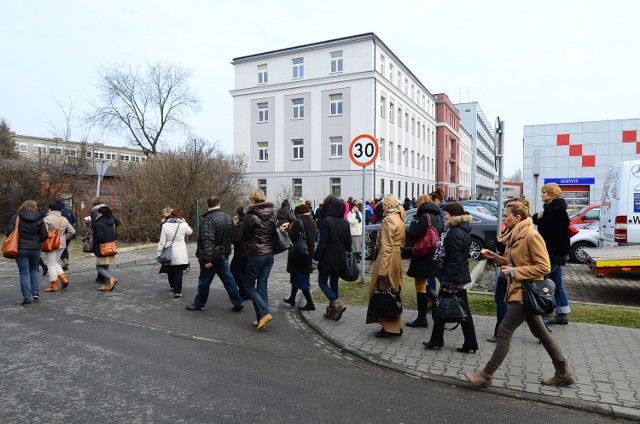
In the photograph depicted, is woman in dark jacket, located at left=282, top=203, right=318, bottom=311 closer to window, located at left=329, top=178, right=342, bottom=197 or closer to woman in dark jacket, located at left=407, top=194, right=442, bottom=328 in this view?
woman in dark jacket, located at left=407, top=194, right=442, bottom=328

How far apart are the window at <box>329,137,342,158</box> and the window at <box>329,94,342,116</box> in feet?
6.86

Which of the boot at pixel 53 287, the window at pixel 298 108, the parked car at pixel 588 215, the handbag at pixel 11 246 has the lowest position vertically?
the boot at pixel 53 287

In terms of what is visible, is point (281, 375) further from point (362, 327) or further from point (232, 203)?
point (232, 203)

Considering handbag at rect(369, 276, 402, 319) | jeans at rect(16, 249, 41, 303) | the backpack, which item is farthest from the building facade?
jeans at rect(16, 249, 41, 303)

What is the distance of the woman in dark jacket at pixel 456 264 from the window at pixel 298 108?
1406 inches

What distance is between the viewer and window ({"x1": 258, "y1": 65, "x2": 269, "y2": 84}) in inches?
1646

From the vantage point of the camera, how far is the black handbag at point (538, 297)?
13.6 ft

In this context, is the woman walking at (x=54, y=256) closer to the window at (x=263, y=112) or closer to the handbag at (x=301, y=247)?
the handbag at (x=301, y=247)

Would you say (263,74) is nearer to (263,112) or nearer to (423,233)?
(263,112)

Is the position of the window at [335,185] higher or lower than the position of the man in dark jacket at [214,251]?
higher

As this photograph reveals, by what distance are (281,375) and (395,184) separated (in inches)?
1580

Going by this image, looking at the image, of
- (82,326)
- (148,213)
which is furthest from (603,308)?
(148,213)

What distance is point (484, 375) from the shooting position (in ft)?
14.2

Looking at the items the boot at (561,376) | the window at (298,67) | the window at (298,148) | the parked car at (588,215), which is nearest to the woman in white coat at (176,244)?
the boot at (561,376)
